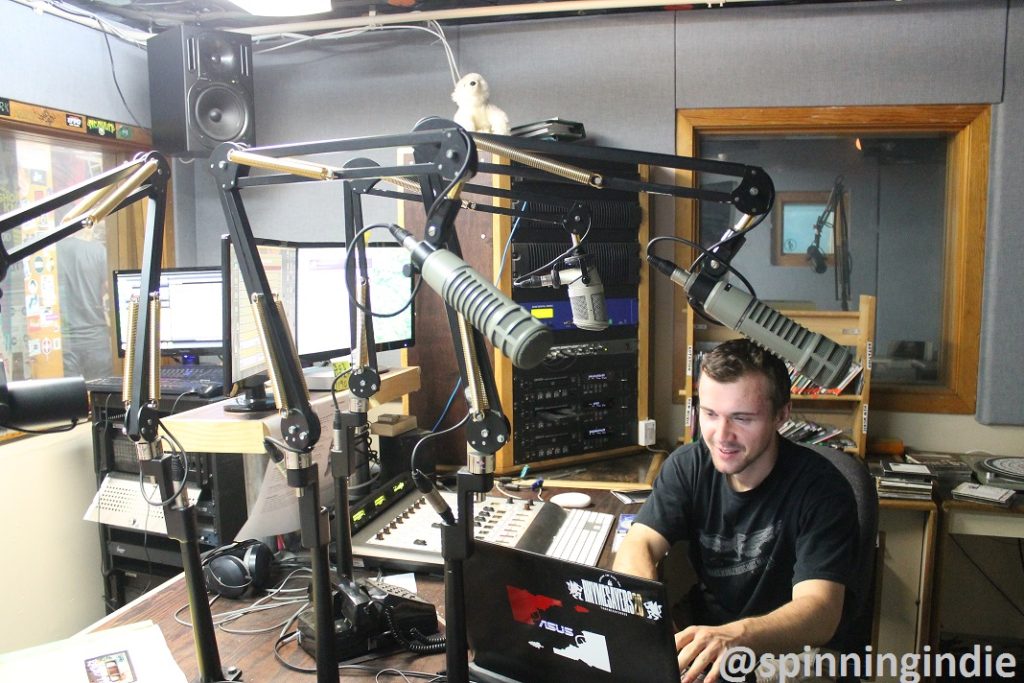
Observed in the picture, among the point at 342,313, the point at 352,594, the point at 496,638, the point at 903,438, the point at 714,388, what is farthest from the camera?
the point at 903,438

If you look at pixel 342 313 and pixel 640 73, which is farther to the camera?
pixel 640 73

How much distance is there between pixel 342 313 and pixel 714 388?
1.07m

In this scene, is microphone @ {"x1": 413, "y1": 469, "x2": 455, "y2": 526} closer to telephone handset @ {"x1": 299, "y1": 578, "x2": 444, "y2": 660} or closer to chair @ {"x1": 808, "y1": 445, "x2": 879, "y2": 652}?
telephone handset @ {"x1": 299, "y1": 578, "x2": 444, "y2": 660}

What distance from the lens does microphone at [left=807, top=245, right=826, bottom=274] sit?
3.06 metres

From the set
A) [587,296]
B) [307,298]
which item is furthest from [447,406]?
[587,296]

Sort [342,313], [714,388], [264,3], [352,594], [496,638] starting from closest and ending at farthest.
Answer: [496,638], [352,594], [714,388], [342,313], [264,3]

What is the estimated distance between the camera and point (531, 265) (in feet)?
8.32

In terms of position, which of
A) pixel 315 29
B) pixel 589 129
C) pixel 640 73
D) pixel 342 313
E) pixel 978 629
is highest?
pixel 315 29

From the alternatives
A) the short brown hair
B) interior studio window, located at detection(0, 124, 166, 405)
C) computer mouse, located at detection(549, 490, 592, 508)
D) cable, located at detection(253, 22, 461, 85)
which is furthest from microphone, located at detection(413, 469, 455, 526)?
cable, located at detection(253, 22, 461, 85)

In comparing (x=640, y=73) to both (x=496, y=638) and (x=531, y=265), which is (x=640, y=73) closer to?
(x=531, y=265)

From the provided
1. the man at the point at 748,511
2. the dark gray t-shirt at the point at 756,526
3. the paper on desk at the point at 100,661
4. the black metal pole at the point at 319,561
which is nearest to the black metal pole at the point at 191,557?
the paper on desk at the point at 100,661

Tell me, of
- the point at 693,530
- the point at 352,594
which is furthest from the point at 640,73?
the point at 352,594

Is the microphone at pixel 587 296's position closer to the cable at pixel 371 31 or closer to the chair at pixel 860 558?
the chair at pixel 860 558

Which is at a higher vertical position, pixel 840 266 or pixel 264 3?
pixel 264 3
